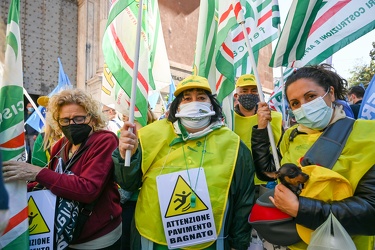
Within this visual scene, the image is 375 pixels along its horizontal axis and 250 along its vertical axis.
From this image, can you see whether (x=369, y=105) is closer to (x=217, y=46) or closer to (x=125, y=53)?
(x=217, y=46)

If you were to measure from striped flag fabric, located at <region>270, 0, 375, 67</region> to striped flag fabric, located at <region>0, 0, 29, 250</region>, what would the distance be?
77.3 inches

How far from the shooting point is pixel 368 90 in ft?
9.59

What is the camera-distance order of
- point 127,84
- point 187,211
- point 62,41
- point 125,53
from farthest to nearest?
1. point 62,41
2. point 125,53
3. point 127,84
4. point 187,211

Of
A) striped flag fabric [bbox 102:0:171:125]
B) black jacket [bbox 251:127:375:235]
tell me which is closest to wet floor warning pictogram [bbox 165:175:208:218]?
black jacket [bbox 251:127:375:235]

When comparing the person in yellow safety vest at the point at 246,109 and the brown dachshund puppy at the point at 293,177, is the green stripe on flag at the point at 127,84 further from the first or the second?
the brown dachshund puppy at the point at 293,177

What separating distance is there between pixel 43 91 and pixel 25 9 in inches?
97.8

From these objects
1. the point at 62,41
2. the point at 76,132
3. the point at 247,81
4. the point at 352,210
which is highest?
the point at 62,41

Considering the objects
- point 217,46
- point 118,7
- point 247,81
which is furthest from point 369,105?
point 118,7

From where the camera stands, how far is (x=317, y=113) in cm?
179

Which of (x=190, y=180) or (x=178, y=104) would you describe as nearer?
(x=190, y=180)

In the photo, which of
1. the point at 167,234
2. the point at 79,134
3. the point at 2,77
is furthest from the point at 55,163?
the point at 167,234

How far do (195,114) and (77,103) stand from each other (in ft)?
2.94

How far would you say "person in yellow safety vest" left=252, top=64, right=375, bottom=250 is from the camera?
1.54 metres

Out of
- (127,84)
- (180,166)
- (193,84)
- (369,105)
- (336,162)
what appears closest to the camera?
(336,162)
